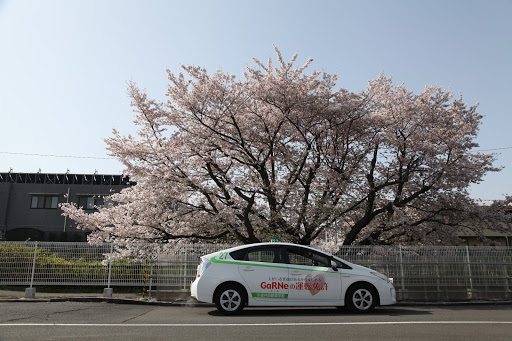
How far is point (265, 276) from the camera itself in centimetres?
832

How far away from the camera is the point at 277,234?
13.7 meters

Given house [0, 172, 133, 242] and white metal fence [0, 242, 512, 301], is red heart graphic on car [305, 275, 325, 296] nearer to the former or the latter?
white metal fence [0, 242, 512, 301]

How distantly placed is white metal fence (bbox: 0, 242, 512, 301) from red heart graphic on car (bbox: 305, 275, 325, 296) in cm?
Result: 348

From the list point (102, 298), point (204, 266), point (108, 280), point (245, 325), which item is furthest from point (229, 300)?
point (108, 280)

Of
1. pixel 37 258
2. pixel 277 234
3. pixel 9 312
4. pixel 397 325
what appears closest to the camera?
pixel 397 325

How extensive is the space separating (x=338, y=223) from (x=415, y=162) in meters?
3.68

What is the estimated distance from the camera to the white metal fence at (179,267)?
1127 centimetres

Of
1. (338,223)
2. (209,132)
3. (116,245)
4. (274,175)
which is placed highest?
(209,132)

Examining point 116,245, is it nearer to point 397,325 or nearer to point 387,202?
point 397,325

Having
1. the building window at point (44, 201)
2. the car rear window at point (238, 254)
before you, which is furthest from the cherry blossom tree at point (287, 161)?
the building window at point (44, 201)

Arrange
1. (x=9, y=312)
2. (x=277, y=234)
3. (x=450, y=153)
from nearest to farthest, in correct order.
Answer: (x=9, y=312) → (x=277, y=234) → (x=450, y=153)

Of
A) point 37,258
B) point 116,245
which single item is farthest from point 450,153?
point 37,258

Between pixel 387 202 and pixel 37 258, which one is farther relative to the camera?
pixel 387 202

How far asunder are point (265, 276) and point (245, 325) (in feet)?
5.29
